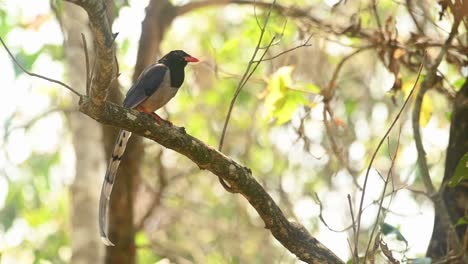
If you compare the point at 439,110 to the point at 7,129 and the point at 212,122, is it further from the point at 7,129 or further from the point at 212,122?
the point at 7,129

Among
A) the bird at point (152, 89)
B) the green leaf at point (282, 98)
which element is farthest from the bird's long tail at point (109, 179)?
the green leaf at point (282, 98)

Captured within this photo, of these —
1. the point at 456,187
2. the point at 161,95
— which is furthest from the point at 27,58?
the point at 456,187

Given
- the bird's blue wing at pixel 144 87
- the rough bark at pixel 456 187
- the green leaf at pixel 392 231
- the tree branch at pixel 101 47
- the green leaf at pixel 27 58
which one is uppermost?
the green leaf at pixel 27 58

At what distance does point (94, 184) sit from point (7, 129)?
1.48m

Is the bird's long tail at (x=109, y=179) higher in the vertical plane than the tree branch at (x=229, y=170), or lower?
higher

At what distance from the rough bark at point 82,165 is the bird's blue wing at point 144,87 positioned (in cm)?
144

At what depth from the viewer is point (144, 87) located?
4.02 m

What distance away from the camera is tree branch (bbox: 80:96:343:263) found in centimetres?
276

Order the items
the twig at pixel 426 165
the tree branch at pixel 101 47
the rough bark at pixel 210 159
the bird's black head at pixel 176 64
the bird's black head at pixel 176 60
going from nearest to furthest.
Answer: the tree branch at pixel 101 47, the rough bark at pixel 210 159, the twig at pixel 426 165, the bird's black head at pixel 176 64, the bird's black head at pixel 176 60

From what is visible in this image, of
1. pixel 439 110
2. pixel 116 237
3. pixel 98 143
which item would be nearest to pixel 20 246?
pixel 98 143

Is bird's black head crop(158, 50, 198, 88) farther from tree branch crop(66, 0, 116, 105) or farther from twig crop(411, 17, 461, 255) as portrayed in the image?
tree branch crop(66, 0, 116, 105)

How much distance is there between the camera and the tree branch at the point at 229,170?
2.76 metres

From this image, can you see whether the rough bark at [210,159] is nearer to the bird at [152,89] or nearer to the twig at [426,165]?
the twig at [426,165]

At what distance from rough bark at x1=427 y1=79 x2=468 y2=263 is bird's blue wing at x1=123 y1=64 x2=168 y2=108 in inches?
61.3
